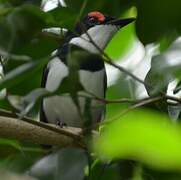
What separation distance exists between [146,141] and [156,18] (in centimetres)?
40

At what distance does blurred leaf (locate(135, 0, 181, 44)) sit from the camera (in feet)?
1.68

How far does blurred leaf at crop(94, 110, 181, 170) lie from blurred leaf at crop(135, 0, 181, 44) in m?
0.38

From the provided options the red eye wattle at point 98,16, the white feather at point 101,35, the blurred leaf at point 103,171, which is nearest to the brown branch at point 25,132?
the blurred leaf at point 103,171

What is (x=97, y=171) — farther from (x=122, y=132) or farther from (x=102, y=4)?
(x=122, y=132)

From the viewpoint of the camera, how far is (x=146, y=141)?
14cm

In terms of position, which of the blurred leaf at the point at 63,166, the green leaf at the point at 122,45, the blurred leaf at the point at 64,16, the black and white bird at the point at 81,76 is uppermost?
the blurred leaf at the point at 64,16

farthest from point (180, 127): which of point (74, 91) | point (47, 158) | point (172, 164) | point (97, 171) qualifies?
point (97, 171)

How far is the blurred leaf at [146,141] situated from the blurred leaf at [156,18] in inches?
15.0

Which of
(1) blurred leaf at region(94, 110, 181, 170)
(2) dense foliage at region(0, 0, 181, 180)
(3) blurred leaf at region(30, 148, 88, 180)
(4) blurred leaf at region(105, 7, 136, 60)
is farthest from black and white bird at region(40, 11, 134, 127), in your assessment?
(1) blurred leaf at region(94, 110, 181, 170)

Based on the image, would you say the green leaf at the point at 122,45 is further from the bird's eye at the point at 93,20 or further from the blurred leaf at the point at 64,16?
the bird's eye at the point at 93,20

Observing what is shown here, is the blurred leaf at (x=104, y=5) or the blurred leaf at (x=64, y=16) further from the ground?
the blurred leaf at (x=104, y=5)

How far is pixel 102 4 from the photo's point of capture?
2.33ft

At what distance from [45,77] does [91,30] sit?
0.42m

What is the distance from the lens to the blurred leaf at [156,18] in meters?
0.51
